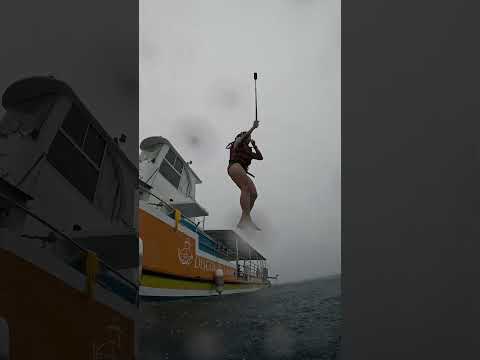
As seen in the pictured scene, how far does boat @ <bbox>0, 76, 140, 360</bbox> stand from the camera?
833 mm

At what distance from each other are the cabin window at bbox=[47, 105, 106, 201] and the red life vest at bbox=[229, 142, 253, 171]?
1.51 ft

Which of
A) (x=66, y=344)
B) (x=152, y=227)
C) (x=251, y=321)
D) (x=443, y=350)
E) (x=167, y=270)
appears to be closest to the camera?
(x=66, y=344)

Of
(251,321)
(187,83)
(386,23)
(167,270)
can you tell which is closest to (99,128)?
(187,83)

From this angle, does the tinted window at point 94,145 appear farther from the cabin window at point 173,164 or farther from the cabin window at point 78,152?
the cabin window at point 173,164

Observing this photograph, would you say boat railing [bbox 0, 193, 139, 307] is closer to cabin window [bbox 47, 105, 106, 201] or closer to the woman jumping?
cabin window [bbox 47, 105, 106, 201]

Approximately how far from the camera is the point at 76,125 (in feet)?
3.96

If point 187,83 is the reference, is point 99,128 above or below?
below

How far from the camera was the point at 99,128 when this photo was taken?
4.26 feet

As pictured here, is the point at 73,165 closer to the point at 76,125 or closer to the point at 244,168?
the point at 76,125

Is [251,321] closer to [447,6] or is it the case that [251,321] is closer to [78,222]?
[78,222]

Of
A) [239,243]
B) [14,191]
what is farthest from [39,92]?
[239,243]

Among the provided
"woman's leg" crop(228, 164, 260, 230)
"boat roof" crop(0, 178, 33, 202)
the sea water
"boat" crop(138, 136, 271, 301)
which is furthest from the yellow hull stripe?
"boat roof" crop(0, 178, 33, 202)

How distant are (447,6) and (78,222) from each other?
1330 mm

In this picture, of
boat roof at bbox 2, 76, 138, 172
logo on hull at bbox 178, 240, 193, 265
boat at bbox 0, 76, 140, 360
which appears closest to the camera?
boat at bbox 0, 76, 140, 360
